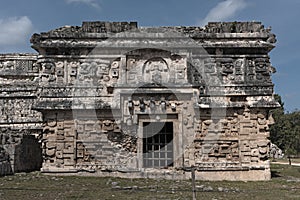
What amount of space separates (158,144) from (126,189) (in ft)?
11.8

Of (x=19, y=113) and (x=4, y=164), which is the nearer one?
(x=4, y=164)

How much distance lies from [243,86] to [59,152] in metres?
6.42

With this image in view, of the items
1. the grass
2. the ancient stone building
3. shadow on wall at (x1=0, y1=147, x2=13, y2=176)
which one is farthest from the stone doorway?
shadow on wall at (x1=0, y1=147, x2=13, y2=176)

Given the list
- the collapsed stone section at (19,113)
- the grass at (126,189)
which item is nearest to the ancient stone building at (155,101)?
the collapsed stone section at (19,113)

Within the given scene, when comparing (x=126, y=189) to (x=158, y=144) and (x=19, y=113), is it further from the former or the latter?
(x=19, y=113)

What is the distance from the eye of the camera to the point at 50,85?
12055 mm

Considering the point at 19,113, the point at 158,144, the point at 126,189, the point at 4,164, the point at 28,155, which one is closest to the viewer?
the point at 126,189

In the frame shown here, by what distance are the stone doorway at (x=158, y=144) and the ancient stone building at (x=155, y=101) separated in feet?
0.11

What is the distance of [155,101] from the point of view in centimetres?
1198

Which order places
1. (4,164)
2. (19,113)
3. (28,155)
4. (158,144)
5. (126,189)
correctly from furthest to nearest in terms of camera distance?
1. (19,113)
2. (28,155)
3. (158,144)
4. (4,164)
5. (126,189)

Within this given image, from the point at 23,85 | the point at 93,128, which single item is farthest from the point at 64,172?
the point at 23,85

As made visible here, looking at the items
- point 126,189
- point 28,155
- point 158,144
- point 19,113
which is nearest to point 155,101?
point 158,144

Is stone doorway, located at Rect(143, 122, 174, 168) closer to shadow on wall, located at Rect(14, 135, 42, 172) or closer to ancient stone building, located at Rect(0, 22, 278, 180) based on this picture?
ancient stone building, located at Rect(0, 22, 278, 180)

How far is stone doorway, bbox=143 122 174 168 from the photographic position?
39.8 ft
